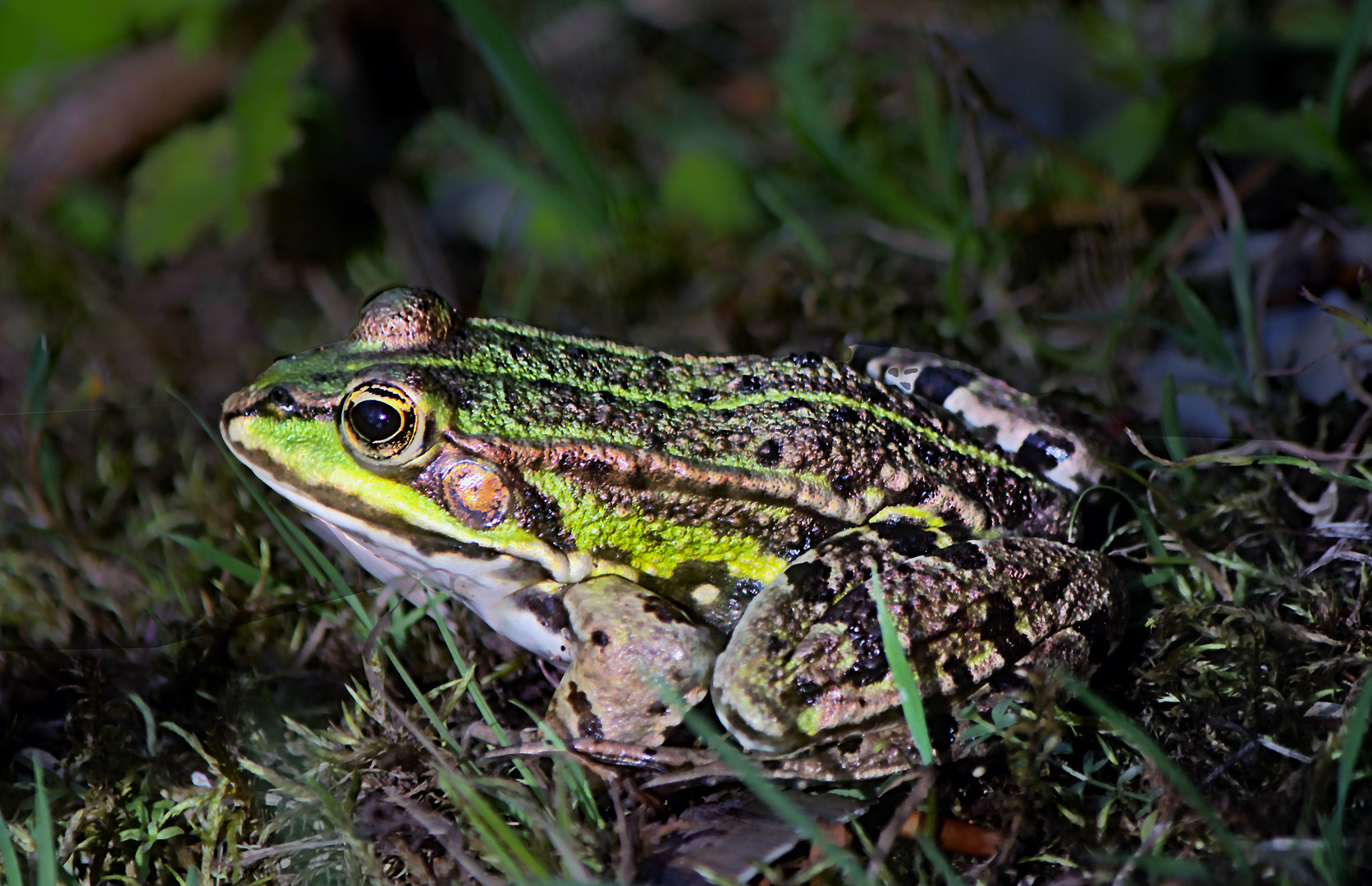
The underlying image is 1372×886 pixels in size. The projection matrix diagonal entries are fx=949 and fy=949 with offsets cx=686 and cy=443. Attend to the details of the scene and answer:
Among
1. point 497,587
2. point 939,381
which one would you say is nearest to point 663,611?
point 497,587

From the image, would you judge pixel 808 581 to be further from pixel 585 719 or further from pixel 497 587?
pixel 497 587

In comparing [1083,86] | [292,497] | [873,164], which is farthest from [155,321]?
[1083,86]

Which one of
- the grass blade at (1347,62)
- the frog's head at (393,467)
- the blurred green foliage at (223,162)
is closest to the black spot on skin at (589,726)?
the frog's head at (393,467)

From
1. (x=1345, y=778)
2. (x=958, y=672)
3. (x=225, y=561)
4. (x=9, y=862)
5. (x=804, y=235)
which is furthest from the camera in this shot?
(x=804, y=235)

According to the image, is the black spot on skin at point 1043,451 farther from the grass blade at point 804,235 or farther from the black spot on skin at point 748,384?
the grass blade at point 804,235

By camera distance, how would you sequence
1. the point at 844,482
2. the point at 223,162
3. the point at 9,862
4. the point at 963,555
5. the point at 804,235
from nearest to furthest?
the point at 9,862
the point at 963,555
the point at 844,482
the point at 804,235
the point at 223,162

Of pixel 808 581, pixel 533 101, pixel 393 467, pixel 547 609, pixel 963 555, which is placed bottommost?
pixel 963 555
